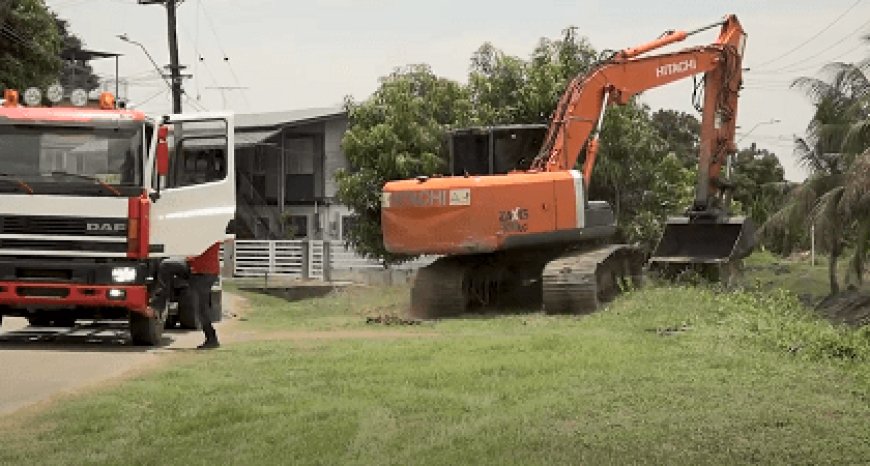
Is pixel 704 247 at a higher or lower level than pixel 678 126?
lower

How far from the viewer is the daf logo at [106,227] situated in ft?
53.3

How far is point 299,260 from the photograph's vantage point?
42281 mm

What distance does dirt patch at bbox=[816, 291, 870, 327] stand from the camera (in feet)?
74.0

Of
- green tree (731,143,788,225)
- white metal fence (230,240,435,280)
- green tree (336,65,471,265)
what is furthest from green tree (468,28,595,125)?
green tree (731,143,788,225)

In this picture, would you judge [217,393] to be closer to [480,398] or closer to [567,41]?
[480,398]

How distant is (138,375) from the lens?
1344 centimetres

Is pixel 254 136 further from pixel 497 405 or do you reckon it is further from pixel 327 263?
pixel 497 405

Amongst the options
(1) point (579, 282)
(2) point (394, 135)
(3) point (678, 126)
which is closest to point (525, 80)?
(2) point (394, 135)

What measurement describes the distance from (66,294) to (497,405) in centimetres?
797

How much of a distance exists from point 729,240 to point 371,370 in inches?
521

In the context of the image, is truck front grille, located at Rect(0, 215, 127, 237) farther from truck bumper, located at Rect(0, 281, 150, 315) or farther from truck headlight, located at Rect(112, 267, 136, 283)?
truck bumper, located at Rect(0, 281, 150, 315)

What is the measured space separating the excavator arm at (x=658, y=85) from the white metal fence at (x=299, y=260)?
1599 centimetres

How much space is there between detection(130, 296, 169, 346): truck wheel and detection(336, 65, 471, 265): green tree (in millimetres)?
17904

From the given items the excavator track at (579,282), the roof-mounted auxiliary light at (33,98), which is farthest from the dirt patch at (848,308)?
the roof-mounted auxiliary light at (33,98)
